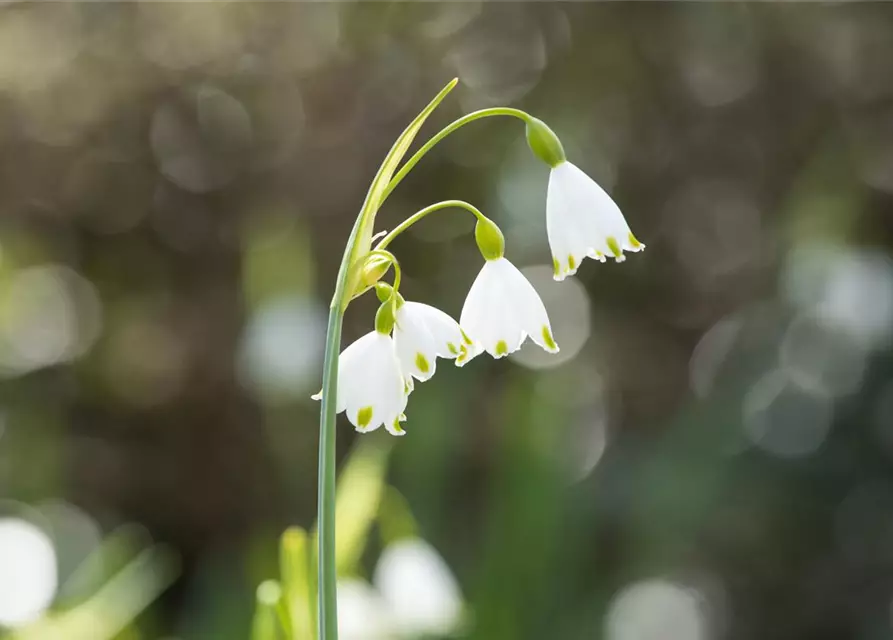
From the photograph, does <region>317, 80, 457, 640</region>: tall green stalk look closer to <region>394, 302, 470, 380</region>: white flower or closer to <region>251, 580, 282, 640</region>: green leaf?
<region>394, 302, 470, 380</region>: white flower

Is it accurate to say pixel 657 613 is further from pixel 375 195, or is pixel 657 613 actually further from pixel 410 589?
pixel 375 195

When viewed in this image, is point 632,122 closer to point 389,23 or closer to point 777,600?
point 389,23

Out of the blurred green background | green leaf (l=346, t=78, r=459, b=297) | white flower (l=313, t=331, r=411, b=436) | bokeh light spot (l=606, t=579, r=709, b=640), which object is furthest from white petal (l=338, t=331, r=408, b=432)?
the blurred green background

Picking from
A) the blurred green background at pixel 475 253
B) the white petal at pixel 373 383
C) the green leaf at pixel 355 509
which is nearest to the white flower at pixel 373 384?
the white petal at pixel 373 383

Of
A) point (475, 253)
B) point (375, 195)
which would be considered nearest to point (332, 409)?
point (375, 195)

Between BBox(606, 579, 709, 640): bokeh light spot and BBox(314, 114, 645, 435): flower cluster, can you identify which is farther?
BBox(606, 579, 709, 640): bokeh light spot

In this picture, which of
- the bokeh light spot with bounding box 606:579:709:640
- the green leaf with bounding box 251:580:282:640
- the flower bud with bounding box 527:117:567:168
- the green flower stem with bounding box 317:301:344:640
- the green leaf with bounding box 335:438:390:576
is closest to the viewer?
the green flower stem with bounding box 317:301:344:640
